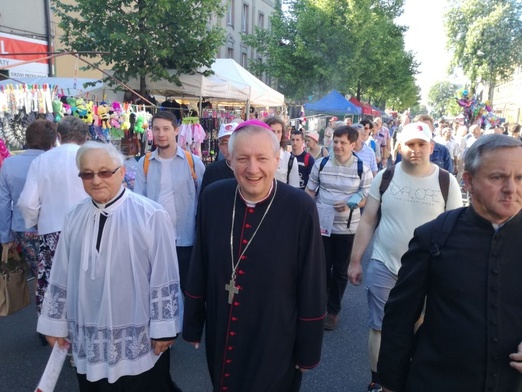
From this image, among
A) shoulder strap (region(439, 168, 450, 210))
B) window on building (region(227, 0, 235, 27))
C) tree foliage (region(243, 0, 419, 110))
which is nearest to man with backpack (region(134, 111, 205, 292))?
shoulder strap (region(439, 168, 450, 210))

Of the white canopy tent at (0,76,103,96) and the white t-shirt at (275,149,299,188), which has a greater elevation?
the white canopy tent at (0,76,103,96)

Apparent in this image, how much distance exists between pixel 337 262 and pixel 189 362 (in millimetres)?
1737

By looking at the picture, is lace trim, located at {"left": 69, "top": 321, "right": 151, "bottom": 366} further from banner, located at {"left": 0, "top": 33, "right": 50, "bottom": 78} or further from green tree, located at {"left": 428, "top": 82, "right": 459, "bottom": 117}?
green tree, located at {"left": 428, "top": 82, "right": 459, "bottom": 117}

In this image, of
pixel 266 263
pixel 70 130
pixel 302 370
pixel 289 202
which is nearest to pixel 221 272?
pixel 266 263

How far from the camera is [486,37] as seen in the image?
29625mm

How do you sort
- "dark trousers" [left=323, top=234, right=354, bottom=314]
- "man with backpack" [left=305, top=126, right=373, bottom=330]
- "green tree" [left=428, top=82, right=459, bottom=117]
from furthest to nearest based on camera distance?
"green tree" [left=428, top=82, right=459, bottom=117] < "dark trousers" [left=323, top=234, right=354, bottom=314] < "man with backpack" [left=305, top=126, right=373, bottom=330]

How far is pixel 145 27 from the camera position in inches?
386

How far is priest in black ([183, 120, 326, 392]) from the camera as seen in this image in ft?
6.73

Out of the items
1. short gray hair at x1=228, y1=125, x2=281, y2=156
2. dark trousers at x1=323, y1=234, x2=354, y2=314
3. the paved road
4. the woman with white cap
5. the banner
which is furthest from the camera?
the banner

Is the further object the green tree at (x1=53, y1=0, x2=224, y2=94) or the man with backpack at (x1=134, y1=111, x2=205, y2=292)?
the green tree at (x1=53, y1=0, x2=224, y2=94)

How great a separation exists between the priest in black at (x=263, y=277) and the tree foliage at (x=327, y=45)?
23043mm

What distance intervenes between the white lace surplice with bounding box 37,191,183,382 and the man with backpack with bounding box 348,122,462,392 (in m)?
1.45

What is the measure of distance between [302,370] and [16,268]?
292 centimetres

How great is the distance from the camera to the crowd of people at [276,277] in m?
1.64
